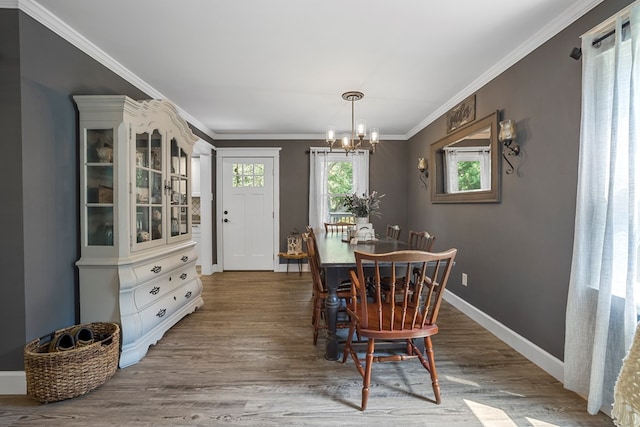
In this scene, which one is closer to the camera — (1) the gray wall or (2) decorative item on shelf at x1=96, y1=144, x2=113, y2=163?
(1) the gray wall

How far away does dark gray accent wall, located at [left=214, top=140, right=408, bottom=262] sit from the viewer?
5152mm

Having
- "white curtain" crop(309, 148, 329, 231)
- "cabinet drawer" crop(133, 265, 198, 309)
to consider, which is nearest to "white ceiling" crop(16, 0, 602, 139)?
"white curtain" crop(309, 148, 329, 231)

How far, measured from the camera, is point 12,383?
73.2 inches

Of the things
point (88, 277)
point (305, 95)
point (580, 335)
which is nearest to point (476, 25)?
point (305, 95)

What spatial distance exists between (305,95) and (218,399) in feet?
9.20

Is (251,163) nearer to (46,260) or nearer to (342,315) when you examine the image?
(342,315)

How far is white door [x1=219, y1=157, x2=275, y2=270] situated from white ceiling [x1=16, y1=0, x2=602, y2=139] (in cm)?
167

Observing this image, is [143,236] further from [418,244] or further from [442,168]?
[442,168]

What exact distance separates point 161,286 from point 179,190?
3.13 feet

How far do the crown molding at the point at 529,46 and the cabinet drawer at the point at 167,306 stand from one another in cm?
343

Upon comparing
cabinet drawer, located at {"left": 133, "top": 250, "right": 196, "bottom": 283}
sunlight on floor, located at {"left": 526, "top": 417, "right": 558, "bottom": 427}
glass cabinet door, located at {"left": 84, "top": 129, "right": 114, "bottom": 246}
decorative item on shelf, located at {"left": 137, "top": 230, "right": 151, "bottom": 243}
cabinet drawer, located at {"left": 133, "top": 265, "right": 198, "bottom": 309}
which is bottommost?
sunlight on floor, located at {"left": 526, "top": 417, "right": 558, "bottom": 427}

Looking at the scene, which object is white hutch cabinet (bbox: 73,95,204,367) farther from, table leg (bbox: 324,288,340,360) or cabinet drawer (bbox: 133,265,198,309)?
table leg (bbox: 324,288,340,360)

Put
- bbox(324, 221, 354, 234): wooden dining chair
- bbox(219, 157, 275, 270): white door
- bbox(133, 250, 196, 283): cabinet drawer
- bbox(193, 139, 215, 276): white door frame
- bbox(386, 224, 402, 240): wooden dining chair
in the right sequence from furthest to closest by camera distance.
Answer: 1. bbox(219, 157, 275, 270): white door
2. bbox(193, 139, 215, 276): white door frame
3. bbox(324, 221, 354, 234): wooden dining chair
4. bbox(386, 224, 402, 240): wooden dining chair
5. bbox(133, 250, 196, 283): cabinet drawer

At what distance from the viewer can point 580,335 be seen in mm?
1700
